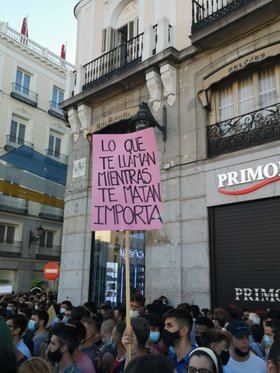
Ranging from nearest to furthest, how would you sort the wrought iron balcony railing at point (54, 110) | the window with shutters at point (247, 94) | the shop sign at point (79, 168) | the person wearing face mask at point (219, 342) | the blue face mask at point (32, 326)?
the person wearing face mask at point (219, 342) < the blue face mask at point (32, 326) < the window with shutters at point (247, 94) < the shop sign at point (79, 168) < the wrought iron balcony railing at point (54, 110)

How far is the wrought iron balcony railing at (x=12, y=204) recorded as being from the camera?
84.4ft

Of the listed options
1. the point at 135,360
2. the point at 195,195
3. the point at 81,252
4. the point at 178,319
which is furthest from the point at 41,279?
the point at 135,360

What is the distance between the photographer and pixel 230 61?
10.2 meters

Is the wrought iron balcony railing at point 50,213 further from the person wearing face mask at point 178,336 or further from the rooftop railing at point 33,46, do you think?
the person wearing face mask at point 178,336

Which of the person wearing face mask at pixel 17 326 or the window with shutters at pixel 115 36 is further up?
the window with shutters at pixel 115 36

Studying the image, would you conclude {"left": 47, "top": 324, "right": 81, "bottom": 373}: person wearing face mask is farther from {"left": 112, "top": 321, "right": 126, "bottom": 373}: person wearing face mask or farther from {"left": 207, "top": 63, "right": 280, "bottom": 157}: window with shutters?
{"left": 207, "top": 63, "right": 280, "bottom": 157}: window with shutters

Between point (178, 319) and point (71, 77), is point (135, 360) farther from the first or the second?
point (71, 77)

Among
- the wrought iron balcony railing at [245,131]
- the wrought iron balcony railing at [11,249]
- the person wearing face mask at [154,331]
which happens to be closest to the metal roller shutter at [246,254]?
Result: the wrought iron balcony railing at [245,131]

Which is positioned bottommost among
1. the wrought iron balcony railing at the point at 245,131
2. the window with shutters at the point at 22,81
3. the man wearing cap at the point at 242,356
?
the man wearing cap at the point at 242,356

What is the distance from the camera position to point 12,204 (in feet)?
86.7

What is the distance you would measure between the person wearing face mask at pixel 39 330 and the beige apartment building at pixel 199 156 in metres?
4.57

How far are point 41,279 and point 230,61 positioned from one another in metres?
22.5

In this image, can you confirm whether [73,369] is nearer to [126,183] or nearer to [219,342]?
[219,342]

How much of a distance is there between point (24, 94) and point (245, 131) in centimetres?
2180
